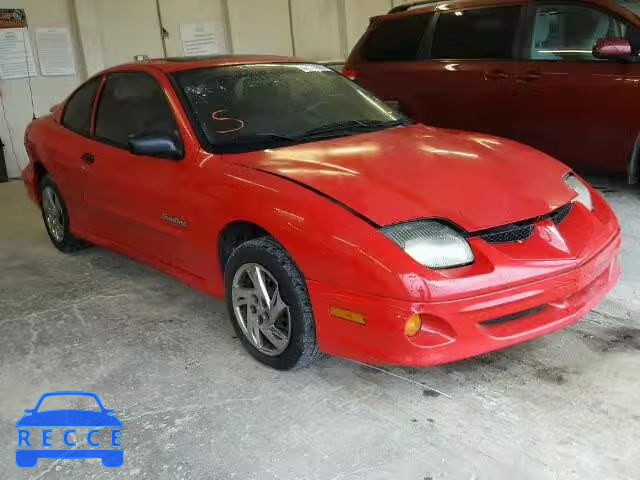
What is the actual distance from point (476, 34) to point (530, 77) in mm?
664

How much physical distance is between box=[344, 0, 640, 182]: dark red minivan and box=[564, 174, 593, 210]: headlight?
6.88 ft

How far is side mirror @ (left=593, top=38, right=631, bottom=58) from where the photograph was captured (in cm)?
448

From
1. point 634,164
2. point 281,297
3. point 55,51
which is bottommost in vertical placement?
point 634,164

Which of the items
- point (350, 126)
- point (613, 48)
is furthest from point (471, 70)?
point (350, 126)

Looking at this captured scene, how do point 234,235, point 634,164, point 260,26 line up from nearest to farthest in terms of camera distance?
1. point 234,235
2. point 634,164
3. point 260,26

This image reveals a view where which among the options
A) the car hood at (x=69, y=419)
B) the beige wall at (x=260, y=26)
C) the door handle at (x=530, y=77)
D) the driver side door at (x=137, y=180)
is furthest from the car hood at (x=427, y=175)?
the beige wall at (x=260, y=26)

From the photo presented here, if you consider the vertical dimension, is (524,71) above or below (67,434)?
above

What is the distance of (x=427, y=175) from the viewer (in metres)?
2.59

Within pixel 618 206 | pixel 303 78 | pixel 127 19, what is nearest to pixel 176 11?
pixel 127 19

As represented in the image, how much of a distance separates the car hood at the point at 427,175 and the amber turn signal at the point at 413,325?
1.14 ft

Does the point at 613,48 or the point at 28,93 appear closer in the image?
the point at 613,48

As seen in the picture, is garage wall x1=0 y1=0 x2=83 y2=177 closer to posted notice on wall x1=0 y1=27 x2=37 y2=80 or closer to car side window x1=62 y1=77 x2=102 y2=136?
posted notice on wall x1=0 y1=27 x2=37 y2=80

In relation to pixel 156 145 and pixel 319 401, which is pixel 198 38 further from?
pixel 319 401

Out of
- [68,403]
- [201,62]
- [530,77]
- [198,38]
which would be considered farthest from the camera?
[198,38]
